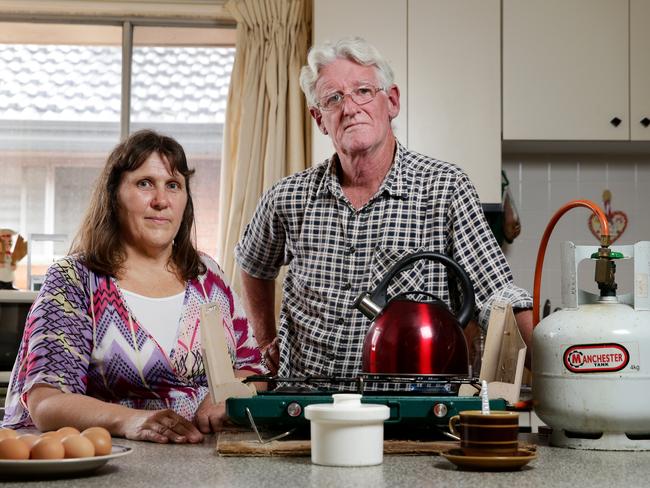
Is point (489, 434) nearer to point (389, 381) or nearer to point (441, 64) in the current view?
point (389, 381)

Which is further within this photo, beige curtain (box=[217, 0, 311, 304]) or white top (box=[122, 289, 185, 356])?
beige curtain (box=[217, 0, 311, 304])

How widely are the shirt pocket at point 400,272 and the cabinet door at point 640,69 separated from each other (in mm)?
1720

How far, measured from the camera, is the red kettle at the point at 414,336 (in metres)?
1.45

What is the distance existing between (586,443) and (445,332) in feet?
0.86

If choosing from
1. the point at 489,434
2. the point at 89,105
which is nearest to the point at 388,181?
the point at 489,434

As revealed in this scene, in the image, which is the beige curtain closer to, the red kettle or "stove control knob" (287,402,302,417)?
the red kettle

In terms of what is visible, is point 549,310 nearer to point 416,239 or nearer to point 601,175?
point 601,175

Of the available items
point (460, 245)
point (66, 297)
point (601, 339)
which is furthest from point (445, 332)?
point (66, 297)

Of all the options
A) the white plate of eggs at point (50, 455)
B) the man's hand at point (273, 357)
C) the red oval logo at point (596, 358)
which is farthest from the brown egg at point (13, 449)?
the man's hand at point (273, 357)

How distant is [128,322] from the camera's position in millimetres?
1764

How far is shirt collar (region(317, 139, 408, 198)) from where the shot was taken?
2.07 m

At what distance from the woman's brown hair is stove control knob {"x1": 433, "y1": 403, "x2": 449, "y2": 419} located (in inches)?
31.0

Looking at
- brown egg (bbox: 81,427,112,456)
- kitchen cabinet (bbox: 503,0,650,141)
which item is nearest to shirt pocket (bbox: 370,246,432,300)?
brown egg (bbox: 81,427,112,456)

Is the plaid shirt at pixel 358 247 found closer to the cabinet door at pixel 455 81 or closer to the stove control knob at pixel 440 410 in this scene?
the stove control knob at pixel 440 410
